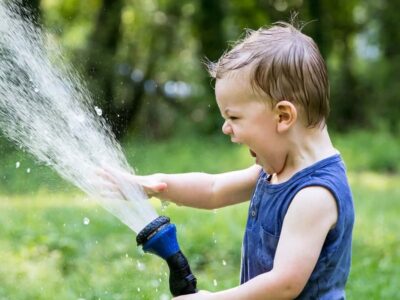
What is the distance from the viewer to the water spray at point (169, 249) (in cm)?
240

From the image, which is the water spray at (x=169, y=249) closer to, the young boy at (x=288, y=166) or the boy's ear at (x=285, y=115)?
the young boy at (x=288, y=166)

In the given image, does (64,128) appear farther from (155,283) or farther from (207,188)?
(155,283)

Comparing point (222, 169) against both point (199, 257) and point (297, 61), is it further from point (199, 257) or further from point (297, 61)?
point (297, 61)

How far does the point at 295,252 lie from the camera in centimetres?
236

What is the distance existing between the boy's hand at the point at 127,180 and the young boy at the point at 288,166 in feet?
1.23

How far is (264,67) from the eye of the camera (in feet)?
8.00

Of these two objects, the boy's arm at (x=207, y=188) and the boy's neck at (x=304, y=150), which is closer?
the boy's neck at (x=304, y=150)

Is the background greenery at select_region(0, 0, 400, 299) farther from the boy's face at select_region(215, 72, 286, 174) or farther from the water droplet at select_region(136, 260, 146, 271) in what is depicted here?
the boy's face at select_region(215, 72, 286, 174)

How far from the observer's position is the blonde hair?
2.45m

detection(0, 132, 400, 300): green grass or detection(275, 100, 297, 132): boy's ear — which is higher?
detection(275, 100, 297, 132): boy's ear

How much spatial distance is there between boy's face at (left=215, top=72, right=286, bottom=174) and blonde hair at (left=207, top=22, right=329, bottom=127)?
31mm

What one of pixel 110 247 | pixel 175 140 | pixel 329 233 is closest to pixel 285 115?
pixel 329 233

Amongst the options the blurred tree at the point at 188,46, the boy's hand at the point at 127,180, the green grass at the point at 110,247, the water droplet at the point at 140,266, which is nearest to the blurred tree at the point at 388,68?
the blurred tree at the point at 188,46

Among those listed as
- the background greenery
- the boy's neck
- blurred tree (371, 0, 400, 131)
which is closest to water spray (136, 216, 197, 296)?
the boy's neck
